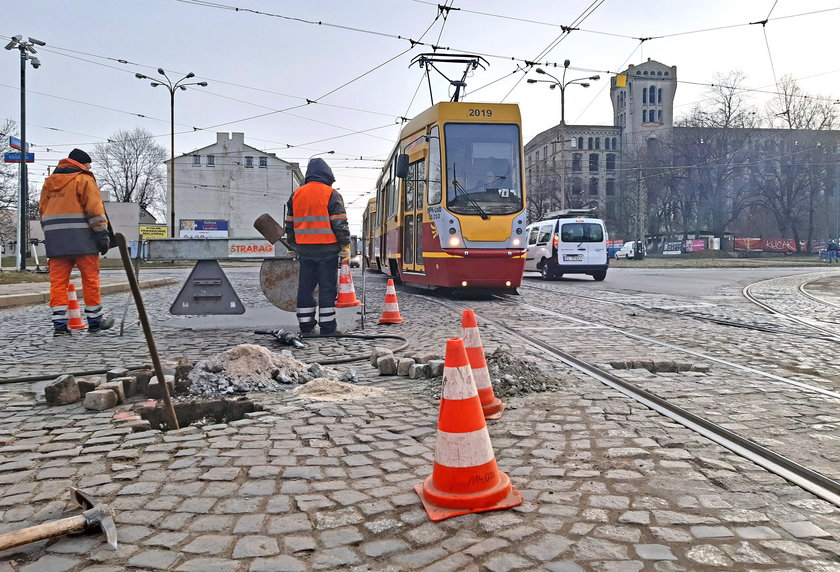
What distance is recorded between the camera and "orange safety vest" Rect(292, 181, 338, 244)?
301 inches

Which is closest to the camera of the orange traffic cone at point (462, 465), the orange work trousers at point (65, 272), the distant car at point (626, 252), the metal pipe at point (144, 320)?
the orange traffic cone at point (462, 465)

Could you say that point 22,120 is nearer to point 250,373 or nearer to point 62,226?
point 62,226

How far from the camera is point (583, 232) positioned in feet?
71.1

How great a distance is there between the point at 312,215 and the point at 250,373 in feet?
10.3

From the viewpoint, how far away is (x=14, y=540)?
2.20 metres

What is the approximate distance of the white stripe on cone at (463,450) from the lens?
269 cm

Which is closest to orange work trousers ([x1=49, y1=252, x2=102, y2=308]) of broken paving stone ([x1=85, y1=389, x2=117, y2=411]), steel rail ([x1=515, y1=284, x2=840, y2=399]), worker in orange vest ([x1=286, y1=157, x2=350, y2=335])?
worker in orange vest ([x1=286, y1=157, x2=350, y2=335])

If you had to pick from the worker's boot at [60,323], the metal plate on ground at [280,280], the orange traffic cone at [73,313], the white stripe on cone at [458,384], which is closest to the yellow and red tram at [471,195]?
the metal plate on ground at [280,280]

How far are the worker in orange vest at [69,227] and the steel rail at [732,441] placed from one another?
597 centimetres

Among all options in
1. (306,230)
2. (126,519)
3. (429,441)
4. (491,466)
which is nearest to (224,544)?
(126,519)

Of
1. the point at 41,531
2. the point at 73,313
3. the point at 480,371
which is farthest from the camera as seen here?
the point at 73,313

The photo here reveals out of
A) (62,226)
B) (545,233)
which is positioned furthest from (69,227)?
(545,233)

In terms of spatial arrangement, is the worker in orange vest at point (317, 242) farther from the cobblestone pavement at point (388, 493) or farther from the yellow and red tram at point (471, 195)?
the yellow and red tram at point (471, 195)

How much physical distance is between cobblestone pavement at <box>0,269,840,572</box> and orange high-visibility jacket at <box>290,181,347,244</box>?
3362 millimetres
